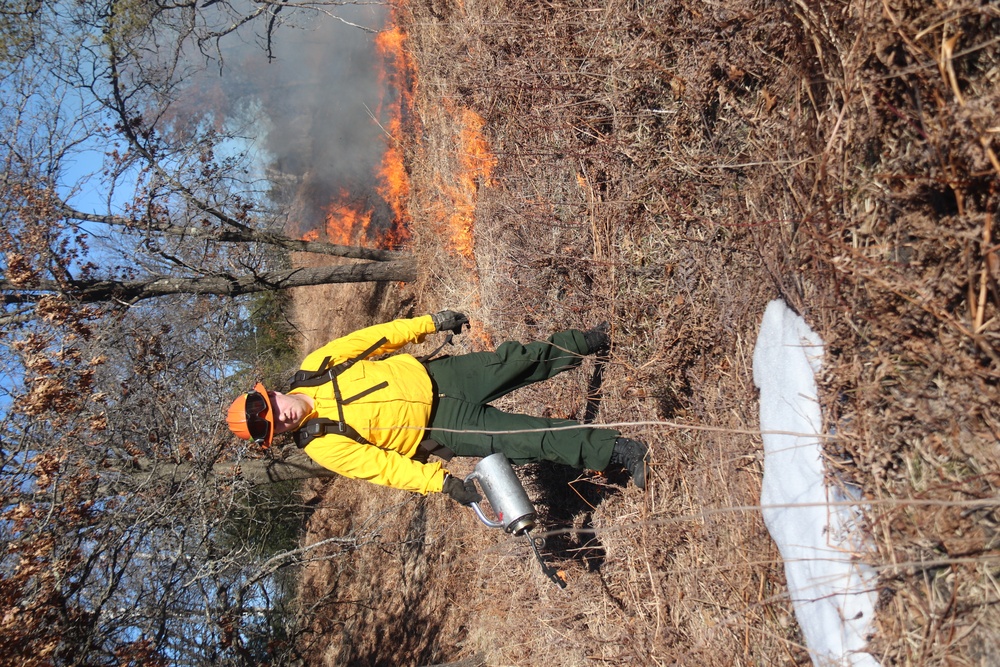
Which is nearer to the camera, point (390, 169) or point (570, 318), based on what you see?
point (570, 318)

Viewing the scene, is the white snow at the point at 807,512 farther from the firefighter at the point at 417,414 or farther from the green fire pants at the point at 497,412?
the green fire pants at the point at 497,412

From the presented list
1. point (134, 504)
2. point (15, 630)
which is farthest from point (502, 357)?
point (134, 504)

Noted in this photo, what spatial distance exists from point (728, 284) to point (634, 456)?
130 centimetres

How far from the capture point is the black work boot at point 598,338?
4699 mm

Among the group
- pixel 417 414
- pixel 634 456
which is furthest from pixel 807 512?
pixel 417 414

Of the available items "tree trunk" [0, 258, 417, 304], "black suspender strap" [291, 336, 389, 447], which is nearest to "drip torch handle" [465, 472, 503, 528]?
"black suspender strap" [291, 336, 389, 447]

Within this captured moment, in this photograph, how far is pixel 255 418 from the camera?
4.00 m

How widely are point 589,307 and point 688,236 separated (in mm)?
1125

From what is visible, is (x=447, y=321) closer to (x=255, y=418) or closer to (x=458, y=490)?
(x=458, y=490)

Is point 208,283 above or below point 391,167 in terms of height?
below

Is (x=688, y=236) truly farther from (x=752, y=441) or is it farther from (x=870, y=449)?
(x=870, y=449)

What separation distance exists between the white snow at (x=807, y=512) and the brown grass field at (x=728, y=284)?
10 centimetres

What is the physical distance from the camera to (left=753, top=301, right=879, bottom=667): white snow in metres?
2.89

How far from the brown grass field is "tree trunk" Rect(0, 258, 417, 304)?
6.34 feet
